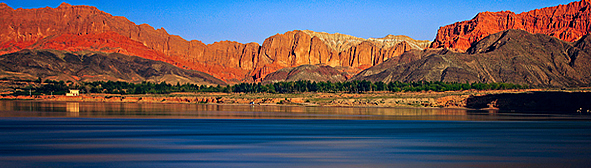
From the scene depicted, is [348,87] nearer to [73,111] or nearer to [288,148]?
[73,111]

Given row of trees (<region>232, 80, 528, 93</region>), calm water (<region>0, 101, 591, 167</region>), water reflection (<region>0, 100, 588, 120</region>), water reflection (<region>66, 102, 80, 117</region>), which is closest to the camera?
calm water (<region>0, 101, 591, 167</region>)

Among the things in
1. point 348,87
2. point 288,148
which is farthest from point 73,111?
point 348,87

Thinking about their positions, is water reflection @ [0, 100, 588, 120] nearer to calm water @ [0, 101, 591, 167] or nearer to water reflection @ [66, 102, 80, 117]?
water reflection @ [66, 102, 80, 117]

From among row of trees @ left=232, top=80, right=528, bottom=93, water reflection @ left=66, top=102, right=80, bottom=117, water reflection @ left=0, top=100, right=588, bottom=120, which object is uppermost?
row of trees @ left=232, top=80, right=528, bottom=93

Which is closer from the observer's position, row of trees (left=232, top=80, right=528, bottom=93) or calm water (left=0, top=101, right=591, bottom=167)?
calm water (left=0, top=101, right=591, bottom=167)

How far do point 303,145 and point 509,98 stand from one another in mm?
80865

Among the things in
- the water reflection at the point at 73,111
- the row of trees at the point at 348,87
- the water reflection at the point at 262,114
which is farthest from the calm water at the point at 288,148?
the row of trees at the point at 348,87

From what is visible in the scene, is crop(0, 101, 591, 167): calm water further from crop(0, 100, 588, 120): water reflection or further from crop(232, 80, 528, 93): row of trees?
crop(232, 80, 528, 93): row of trees

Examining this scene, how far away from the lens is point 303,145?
30.7m

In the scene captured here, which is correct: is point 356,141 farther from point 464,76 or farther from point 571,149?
Answer: point 464,76

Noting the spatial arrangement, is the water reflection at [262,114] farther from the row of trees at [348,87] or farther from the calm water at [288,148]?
the row of trees at [348,87]

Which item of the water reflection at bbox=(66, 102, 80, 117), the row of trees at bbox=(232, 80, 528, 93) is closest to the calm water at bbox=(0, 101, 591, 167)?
the water reflection at bbox=(66, 102, 80, 117)

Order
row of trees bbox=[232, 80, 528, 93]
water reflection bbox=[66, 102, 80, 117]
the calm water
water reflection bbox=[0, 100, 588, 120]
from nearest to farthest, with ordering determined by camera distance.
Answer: the calm water, water reflection bbox=[0, 100, 588, 120], water reflection bbox=[66, 102, 80, 117], row of trees bbox=[232, 80, 528, 93]

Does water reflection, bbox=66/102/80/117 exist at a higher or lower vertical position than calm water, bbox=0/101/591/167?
higher
